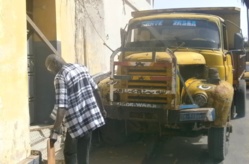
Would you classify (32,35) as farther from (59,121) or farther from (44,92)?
(59,121)

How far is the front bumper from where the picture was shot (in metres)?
5.88

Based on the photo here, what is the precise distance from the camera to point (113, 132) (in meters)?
6.97

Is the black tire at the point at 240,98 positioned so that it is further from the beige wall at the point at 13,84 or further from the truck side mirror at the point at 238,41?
the beige wall at the point at 13,84

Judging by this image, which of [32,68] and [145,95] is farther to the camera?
[32,68]

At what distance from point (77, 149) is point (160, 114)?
1707 mm

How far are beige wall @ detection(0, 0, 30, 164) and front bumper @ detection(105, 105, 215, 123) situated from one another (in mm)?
1805

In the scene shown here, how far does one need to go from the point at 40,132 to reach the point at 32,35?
78.1 inches

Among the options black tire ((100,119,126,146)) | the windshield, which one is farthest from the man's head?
the windshield

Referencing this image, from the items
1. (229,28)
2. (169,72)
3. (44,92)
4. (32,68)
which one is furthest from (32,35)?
(229,28)

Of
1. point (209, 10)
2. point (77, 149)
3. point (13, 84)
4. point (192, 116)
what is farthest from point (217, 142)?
point (209, 10)

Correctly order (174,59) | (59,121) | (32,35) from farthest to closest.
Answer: (32,35) → (174,59) → (59,121)

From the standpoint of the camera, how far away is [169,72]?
609 cm

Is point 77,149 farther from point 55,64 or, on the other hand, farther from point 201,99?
point 201,99

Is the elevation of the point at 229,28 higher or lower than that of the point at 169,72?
higher
